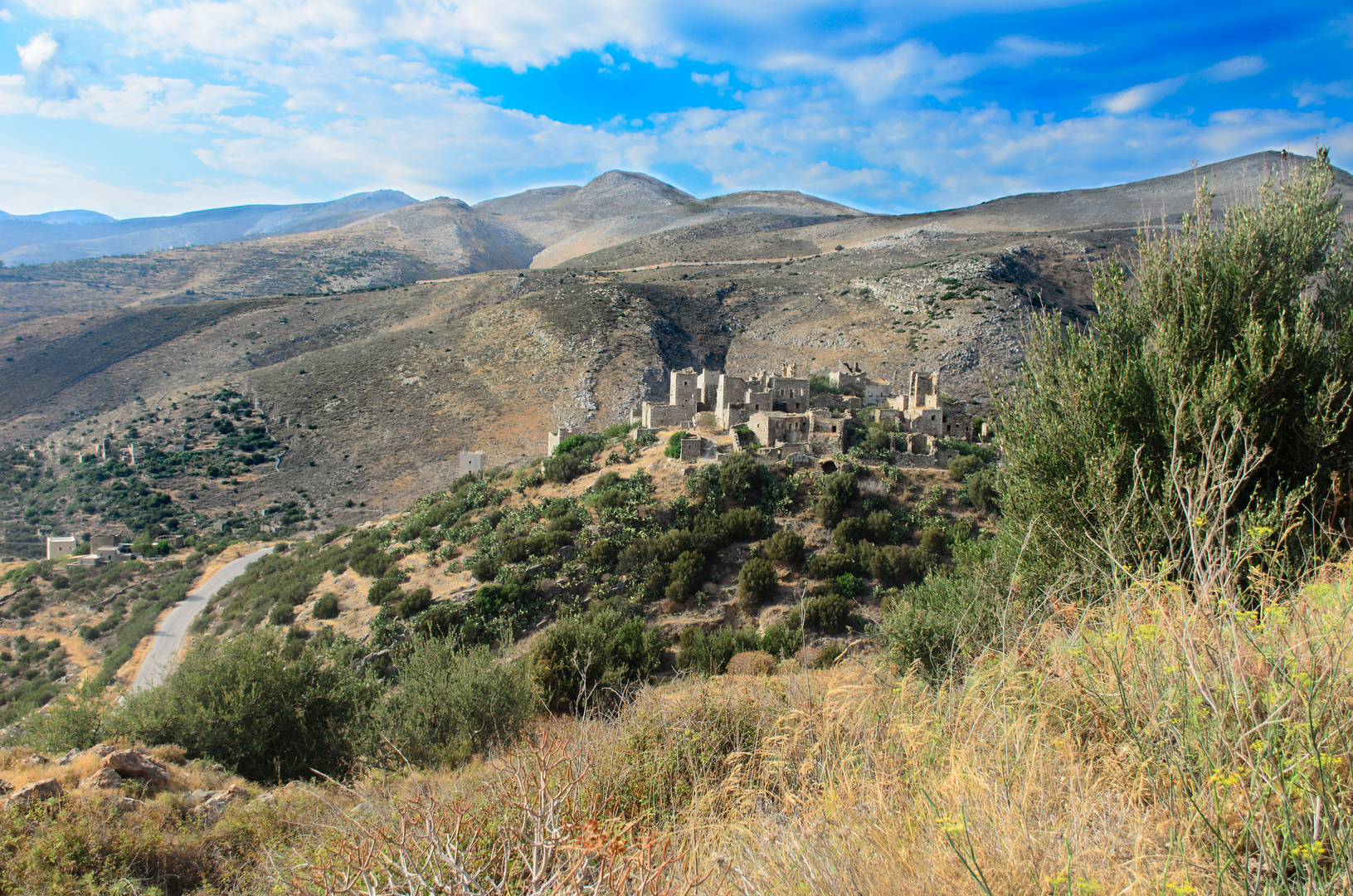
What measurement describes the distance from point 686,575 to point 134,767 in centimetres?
1210

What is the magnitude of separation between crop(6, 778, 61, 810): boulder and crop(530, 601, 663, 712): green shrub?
523 cm

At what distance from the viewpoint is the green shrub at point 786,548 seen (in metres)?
17.4

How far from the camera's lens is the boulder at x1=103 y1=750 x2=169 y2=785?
20.1 feet

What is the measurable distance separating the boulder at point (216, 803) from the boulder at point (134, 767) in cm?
56

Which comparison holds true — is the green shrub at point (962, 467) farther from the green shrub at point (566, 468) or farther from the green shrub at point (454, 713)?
the green shrub at point (454, 713)

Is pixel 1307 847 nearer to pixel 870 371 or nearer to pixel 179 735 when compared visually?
pixel 179 735

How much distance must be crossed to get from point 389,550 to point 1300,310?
22557 millimetres

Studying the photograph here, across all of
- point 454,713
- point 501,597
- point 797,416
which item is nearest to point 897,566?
point 797,416

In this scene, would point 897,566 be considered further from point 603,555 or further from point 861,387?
point 861,387

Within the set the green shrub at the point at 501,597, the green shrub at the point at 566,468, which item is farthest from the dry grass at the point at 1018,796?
the green shrub at the point at 566,468

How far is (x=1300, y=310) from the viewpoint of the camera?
5.69 m

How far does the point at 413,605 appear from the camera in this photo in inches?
670

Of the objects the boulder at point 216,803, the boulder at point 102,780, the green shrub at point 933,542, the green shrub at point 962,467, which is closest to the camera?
the boulder at point 102,780

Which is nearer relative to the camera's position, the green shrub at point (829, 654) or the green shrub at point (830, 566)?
the green shrub at point (829, 654)
